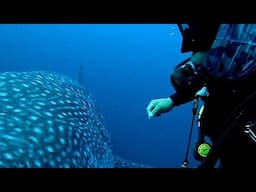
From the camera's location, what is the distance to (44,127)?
3615 mm

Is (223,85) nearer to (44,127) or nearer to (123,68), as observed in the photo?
(44,127)

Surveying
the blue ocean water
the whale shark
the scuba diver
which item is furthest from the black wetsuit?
the blue ocean water

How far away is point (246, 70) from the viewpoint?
1.97 meters

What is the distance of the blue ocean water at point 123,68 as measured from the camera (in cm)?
2450

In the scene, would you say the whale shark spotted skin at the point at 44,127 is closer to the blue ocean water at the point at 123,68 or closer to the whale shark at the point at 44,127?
the whale shark at the point at 44,127

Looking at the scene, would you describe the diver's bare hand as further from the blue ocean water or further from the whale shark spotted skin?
the blue ocean water

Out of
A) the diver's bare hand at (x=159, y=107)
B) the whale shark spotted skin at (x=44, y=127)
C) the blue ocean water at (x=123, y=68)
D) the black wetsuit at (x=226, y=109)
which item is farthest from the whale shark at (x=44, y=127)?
the blue ocean water at (x=123, y=68)

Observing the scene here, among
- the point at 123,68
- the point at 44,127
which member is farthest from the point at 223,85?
the point at 123,68

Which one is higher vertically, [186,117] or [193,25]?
[193,25]

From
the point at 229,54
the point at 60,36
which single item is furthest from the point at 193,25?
the point at 60,36

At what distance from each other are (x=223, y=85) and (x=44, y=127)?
7.39ft

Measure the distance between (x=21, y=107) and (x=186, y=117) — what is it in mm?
34287
